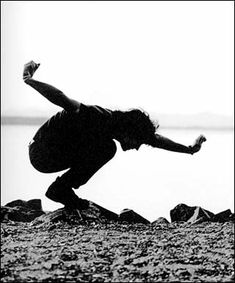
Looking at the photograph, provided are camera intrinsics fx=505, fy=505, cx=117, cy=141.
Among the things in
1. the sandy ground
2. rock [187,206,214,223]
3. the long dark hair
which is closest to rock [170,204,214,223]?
rock [187,206,214,223]

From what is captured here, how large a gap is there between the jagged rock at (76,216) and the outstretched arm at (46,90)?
519 mm

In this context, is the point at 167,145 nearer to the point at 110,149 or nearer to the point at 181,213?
the point at 110,149

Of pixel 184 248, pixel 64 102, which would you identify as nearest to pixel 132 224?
pixel 184 248

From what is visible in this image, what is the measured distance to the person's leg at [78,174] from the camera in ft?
7.89

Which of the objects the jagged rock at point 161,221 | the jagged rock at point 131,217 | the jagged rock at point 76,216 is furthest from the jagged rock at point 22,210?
the jagged rock at point 161,221

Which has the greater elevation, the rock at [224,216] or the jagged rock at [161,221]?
the rock at [224,216]

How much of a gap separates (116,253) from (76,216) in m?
0.50

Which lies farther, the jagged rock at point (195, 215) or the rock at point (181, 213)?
the rock at point (181, 213)

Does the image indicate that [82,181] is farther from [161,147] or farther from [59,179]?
[161,147]

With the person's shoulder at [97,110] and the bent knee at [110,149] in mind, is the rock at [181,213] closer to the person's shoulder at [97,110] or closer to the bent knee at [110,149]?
the bent knee at [110,149]

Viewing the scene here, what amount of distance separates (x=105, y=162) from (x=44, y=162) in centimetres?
29

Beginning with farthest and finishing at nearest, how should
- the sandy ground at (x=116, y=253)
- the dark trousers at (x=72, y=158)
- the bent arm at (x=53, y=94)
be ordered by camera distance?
the dark trousers at (x=72, y=158), the bent arm at (x=53, y=94), the sandy ground at (x=116, y=253)

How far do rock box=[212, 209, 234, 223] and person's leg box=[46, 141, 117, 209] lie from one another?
0.60 m

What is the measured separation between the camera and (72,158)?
7.93 feet
